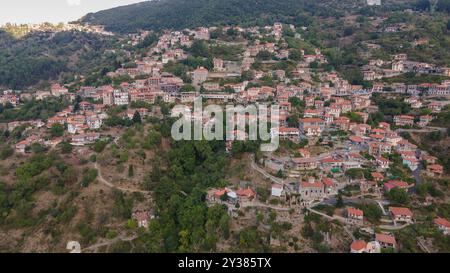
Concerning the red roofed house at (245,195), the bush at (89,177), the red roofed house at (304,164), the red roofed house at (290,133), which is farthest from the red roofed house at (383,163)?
the bush at (89,177)

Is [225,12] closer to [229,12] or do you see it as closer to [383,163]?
[229,12]

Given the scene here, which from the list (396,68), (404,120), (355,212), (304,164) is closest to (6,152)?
(304,164)

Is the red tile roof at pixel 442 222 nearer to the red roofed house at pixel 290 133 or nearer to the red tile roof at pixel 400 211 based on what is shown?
the red tile roof at pixel 400 211

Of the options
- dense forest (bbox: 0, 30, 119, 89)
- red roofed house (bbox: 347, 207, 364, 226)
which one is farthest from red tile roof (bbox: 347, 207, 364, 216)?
dense forest (bbox: 0, 30, 119, 89)

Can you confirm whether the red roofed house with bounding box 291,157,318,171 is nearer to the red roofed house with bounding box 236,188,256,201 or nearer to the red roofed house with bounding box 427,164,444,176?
the red roofed house with bounding box 236,188,256,201
